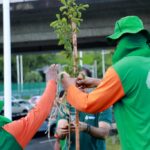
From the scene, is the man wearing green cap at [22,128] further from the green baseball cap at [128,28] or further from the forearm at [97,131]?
the forearm at [97,131]

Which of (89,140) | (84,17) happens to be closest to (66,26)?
(89,140)

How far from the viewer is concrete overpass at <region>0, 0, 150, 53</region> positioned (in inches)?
672

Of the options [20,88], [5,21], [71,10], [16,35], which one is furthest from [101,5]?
[20,88]

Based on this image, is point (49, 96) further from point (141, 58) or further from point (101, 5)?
point (101, 5)

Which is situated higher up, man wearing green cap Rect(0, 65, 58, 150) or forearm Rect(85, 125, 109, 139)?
man wearing green cap Rect(0, 65, 58, 150)

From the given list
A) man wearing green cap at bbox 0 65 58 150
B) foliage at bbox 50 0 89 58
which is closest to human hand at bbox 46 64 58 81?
man wearing green cap at bbox 0 65 58 150

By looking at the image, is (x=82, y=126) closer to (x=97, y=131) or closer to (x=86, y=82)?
(x=97, y=131)

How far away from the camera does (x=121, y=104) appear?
339cm

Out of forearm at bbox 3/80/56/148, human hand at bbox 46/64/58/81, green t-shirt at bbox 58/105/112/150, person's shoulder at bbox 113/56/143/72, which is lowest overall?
green t-shirt at bbox 58/105/112/150

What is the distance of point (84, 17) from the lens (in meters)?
18.8

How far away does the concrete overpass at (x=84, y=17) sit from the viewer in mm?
17062

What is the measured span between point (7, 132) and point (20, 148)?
15 centimetres

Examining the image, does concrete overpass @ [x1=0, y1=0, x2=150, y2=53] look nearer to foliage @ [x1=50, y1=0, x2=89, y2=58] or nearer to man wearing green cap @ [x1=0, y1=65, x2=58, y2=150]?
foliage @ [x1=50, y1=0, x2=89, y2=58]

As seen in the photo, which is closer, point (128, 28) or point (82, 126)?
point (128, 28)
